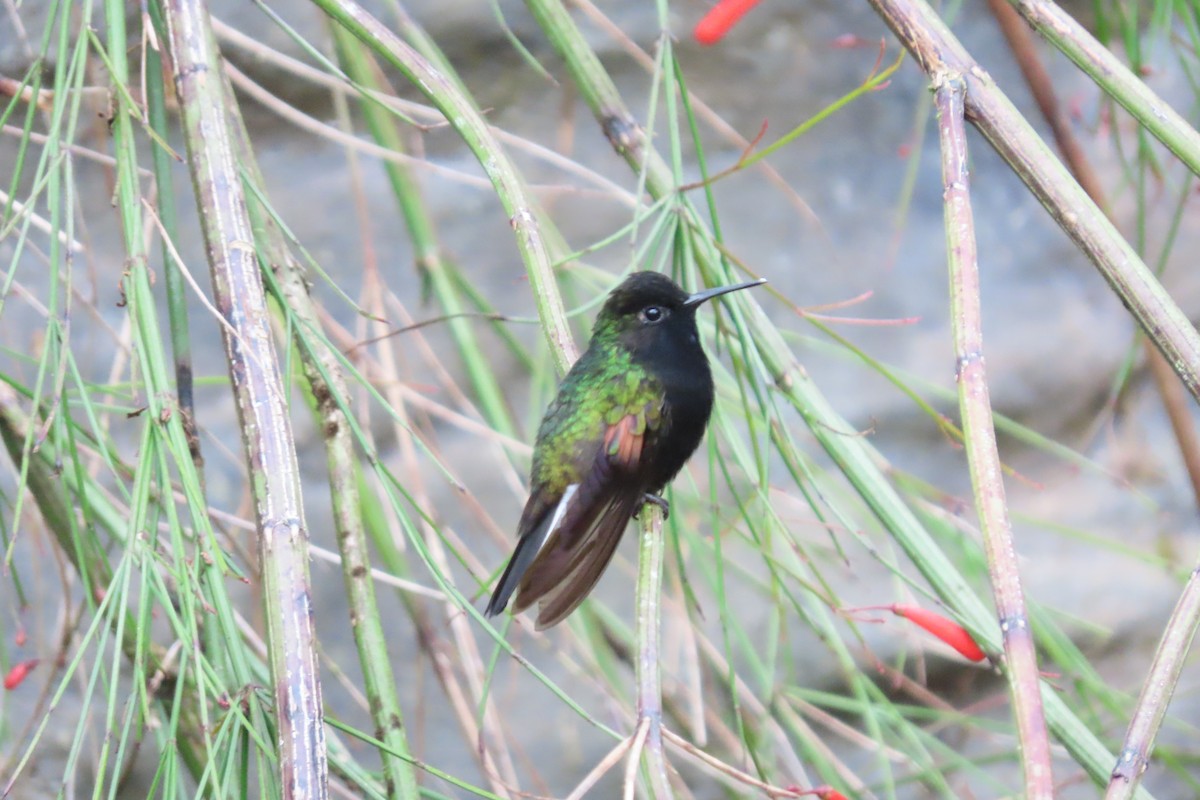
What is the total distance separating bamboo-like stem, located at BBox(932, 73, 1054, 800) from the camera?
763 millimetres

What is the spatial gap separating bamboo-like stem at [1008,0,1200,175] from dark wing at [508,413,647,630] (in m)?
0.81

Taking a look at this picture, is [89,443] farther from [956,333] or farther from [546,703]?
[546,703]

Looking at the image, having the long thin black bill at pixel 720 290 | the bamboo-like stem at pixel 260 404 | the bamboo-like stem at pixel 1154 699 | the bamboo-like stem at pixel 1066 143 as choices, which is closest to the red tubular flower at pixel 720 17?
the long thin black bill at pixel 720 290

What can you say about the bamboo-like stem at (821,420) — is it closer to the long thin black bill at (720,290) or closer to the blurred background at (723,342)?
the long thin black bill at (720,290)

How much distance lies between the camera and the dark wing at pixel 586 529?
1518 mm

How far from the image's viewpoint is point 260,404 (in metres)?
1.07

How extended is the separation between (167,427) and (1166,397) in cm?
239

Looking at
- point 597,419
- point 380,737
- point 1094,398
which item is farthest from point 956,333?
point 1094,398

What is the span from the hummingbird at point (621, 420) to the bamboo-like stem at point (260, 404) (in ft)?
1.99

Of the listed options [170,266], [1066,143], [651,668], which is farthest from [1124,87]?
[1066,143]

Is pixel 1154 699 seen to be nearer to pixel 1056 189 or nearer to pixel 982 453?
pixel 982 453

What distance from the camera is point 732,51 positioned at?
4.04 metres

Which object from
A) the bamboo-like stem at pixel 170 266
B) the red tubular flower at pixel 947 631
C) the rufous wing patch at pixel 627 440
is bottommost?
the red tubular flower at pixel 947 631

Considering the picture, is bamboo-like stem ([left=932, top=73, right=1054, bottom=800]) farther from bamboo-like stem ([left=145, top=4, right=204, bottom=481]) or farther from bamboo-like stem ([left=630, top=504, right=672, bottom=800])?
bamboo-like stem ([left=145, top=4, right=204, bottom=481])
